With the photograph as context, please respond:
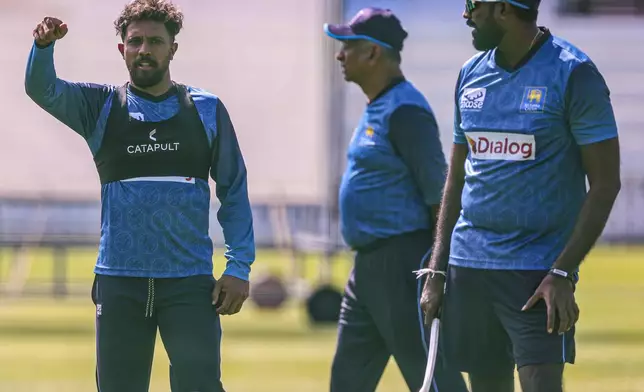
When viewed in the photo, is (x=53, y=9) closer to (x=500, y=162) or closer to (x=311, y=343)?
(x=311, y=343)

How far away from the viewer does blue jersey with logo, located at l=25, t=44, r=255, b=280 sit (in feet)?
19.7

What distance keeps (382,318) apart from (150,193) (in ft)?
5.84

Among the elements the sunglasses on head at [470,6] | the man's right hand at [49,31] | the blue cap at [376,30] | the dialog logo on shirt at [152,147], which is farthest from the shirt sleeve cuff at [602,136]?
the blue cap at [376,30]

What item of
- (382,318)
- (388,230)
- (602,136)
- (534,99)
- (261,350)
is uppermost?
(534,99)

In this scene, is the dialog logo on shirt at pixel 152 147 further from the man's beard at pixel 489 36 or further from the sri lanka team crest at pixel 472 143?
the man's beard at pixel 489 36

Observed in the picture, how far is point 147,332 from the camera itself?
6062mm

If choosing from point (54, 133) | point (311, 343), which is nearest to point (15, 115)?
point (54, 133)

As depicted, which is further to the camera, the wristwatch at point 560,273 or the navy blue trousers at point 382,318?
the navy blue trousers at point 382,318

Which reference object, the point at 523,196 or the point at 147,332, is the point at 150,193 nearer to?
the point at 147,332

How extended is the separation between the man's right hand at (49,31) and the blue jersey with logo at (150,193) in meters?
0.05

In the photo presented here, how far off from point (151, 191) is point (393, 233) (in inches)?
68.7

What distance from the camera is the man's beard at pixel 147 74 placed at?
19.9ft

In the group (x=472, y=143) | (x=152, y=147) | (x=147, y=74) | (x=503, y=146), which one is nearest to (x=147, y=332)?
(x=152, y=147)

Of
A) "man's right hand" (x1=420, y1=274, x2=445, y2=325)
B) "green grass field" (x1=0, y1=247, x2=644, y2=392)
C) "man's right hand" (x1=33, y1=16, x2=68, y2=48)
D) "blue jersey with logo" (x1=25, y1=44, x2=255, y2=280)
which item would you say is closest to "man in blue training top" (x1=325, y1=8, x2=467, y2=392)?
"man's right hand" (x1=420, y1=274, x2=445, y2=325)
